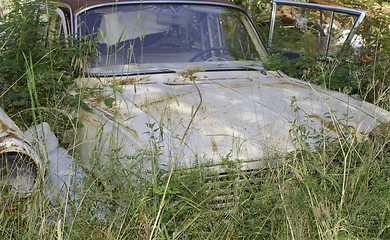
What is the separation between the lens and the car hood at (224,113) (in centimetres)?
366

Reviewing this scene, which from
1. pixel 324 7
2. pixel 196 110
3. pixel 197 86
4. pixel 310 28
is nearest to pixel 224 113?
pixel 196 110

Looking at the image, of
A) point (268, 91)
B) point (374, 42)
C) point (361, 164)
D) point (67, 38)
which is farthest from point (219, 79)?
point (374, 42)

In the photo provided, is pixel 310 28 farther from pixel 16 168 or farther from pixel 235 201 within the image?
pixel 16 168

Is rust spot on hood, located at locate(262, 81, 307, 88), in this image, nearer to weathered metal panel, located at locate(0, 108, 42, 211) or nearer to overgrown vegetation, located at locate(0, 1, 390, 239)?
overgrown vegetation, located at locate(0, 1, 390, 239)

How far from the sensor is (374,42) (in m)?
6.63

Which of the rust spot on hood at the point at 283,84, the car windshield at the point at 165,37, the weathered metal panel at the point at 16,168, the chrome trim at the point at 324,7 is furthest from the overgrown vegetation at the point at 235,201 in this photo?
the chrome trim at the point at 324,7

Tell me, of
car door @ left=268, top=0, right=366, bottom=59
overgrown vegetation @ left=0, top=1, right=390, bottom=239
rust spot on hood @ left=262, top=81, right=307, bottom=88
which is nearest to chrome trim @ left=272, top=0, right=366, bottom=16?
car door @ left=268, top=0, right=366, bottom=59

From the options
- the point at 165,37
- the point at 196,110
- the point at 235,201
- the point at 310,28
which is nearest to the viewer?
the point at 235,201

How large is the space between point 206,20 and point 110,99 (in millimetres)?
1487

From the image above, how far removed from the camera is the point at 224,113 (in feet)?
13.2

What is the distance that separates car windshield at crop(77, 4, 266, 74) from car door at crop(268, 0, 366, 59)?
1.73ft

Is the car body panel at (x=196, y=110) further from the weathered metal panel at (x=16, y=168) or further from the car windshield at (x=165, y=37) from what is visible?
the weathered metal panel at (x=16, y=168)

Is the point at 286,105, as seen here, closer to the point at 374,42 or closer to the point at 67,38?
the point at 67,38

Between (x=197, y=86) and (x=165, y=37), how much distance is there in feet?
2.12
